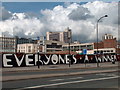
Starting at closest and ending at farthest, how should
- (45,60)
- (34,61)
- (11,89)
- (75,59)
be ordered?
(11,89), (34,61), (45,60), (75,59)

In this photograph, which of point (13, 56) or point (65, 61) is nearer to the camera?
point (13, 56)

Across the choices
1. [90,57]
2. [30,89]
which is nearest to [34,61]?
[90,57]

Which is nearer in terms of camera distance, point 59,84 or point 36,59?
point 59,84

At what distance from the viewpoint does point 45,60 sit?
45.7 m

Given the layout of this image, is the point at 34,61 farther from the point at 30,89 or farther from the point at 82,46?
the point at 82,46

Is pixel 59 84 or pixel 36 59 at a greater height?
pixel 36 59

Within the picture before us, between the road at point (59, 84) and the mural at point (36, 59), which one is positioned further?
the mural at point (36, 59)

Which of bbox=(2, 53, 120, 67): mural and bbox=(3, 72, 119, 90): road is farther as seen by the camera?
bbox=(2, 53, 120, 67): mural

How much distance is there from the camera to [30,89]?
12172mm

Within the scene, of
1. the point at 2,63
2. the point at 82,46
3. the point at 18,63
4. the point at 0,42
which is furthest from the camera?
the point at 82,46

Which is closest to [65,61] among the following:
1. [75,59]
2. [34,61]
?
[75,59]

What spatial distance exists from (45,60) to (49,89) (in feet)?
110

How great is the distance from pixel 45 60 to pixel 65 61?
5.51 m

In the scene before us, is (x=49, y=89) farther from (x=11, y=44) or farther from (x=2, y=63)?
(x=11, y=44)
